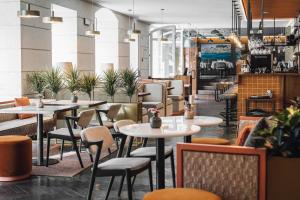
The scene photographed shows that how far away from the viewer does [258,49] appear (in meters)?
9.56

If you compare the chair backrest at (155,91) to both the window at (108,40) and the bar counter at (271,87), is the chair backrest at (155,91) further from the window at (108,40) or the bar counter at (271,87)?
the window at (108,40)

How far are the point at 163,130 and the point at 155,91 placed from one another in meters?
7.51

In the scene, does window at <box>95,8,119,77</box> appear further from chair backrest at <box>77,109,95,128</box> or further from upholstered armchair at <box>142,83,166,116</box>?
chair backrest at <box>77,109,95,128</box>

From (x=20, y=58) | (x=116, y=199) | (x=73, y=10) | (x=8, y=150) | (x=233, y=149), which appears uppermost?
(x=73, y=10)

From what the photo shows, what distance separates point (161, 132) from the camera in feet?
13.1

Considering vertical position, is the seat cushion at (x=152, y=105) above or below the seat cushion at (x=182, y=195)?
above

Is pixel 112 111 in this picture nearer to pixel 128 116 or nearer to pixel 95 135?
pixel 128 116

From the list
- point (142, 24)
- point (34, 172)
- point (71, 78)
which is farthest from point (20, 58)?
point (142, 24)

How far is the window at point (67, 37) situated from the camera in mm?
12602

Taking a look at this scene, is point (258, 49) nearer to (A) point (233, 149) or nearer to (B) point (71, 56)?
(B) point (71, 56)

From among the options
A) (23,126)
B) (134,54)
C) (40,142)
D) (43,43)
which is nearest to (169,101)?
(43,43)

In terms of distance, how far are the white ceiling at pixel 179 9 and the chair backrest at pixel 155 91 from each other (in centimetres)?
294

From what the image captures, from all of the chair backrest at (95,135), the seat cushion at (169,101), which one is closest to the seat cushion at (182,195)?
the chair backrest at (95,135)

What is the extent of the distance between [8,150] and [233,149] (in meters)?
3.30
